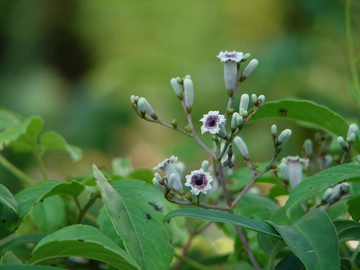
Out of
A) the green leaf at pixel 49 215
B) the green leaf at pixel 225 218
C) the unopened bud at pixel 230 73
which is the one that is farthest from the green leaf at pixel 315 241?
the green leaf at pixel 49 215

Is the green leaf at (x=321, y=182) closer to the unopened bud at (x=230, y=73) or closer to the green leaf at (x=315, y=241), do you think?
the green leaf at (x=315, y=241)

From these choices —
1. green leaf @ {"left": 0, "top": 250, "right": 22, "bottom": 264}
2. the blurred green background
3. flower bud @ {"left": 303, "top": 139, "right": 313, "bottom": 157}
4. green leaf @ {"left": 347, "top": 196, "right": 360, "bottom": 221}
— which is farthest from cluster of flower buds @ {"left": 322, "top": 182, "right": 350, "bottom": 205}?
the blurred green background

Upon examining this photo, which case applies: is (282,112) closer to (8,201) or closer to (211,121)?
(211,121)

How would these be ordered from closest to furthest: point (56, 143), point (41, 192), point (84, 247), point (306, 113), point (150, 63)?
point (84, 247) < point (41, 192) < point (306, 113) < point (56, 143) < point (150, 63)

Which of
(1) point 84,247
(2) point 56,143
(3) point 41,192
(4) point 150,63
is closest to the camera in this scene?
(1) point 84,247

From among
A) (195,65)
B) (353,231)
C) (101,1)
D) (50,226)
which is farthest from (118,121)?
(353,231)

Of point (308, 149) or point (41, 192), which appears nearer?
point (41, 192)

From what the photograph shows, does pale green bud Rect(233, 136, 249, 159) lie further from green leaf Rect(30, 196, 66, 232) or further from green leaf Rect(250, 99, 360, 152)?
green leaf Rect(30, 196, 66, 232)

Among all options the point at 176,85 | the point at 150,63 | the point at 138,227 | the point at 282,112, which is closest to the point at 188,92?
the point at 176,85
